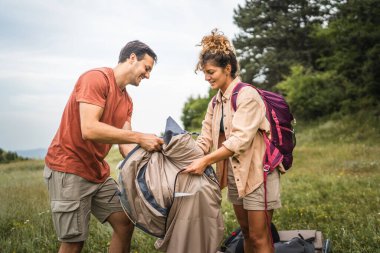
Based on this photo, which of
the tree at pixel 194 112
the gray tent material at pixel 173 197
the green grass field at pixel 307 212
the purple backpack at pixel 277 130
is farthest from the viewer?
the tree at pixel 194 112

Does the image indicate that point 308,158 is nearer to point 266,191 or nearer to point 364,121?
point 364,121

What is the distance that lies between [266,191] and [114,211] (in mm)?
1484

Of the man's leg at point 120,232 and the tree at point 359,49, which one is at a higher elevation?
the tree at point 359,49

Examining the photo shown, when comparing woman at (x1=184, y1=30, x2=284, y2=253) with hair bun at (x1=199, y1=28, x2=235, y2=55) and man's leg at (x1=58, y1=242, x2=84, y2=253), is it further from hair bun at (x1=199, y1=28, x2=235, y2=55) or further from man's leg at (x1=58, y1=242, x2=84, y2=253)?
man's leg at (x1=58, y1=242, x2=84, y2=253)

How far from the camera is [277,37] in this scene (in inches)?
1169

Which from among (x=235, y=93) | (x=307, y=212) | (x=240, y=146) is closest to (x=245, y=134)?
(x=240, y=146)

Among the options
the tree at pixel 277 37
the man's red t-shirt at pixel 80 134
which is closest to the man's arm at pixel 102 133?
the man's red t-shirt at pixel 80 134

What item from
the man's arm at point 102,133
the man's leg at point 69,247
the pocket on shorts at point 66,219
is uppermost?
the man's arm at point 102,133

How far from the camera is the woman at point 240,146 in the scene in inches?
126

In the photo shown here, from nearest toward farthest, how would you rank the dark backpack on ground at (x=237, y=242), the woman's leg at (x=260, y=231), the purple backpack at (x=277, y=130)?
the woman's leg at (x=260, y=231), the purple backpack at (x=277, y=130), the dark backpack on ground at (x=237, y=242)

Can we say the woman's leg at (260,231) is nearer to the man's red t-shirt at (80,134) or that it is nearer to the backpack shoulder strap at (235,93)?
the backpack shoulder strap at (235,93)

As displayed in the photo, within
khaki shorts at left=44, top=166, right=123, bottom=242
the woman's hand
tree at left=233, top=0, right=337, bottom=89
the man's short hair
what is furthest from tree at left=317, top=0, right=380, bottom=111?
khaki shorts at left=44, top=166, right=123, bottom=242

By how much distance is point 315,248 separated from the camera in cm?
428

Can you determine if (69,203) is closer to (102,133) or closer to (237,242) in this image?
(102,133)
